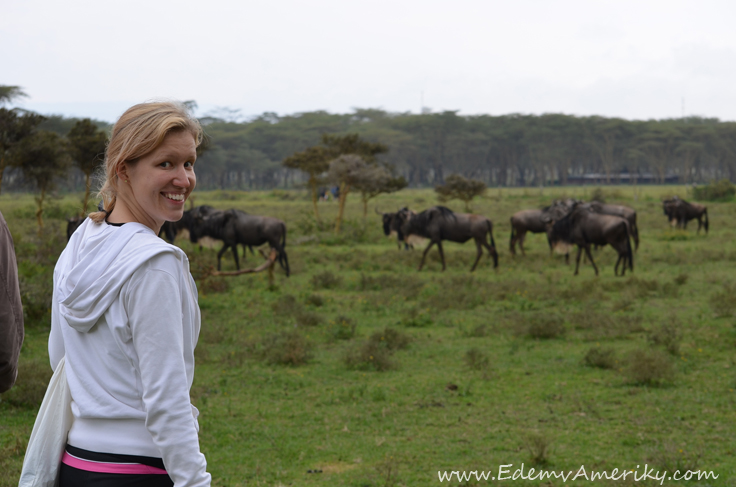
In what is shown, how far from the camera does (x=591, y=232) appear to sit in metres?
16.7

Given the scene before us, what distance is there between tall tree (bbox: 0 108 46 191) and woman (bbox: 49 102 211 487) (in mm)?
19228

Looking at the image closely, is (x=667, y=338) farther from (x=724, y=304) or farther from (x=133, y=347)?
(x=133, y=347)

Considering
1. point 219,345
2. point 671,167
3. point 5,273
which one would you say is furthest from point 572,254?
point 671,167

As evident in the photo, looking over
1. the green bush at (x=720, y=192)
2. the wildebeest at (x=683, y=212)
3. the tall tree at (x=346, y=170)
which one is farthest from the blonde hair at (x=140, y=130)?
the green bush at (x=720, y=192)

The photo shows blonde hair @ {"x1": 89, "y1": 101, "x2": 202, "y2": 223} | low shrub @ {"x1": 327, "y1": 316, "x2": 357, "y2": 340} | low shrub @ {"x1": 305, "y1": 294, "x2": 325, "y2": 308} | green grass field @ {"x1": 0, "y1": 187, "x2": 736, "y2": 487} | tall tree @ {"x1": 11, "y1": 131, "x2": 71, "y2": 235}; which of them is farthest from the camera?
tall tree @ {"x1": 11, "y1": 131, "x2": 71, "y2": 235}

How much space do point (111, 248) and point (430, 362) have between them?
6873 millimetres

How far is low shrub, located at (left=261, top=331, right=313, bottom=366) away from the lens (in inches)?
324

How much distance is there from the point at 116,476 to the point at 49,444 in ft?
0.87

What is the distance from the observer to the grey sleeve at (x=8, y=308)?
2232 mm

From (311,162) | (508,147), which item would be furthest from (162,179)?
(508,147)

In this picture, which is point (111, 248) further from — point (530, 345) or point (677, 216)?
point (677, 216)

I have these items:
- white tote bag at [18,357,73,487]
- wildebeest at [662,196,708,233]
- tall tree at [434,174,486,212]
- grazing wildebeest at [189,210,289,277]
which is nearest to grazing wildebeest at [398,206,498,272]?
grazing wildebeest at [189,210,289,277]

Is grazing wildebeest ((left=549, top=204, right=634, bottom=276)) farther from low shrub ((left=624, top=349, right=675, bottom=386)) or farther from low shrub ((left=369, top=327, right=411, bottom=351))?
low shrub ((left=624, top=349, right=675, bottom=386))

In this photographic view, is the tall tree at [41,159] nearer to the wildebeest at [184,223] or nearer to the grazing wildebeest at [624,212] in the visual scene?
the wildebeest at [184,223]
